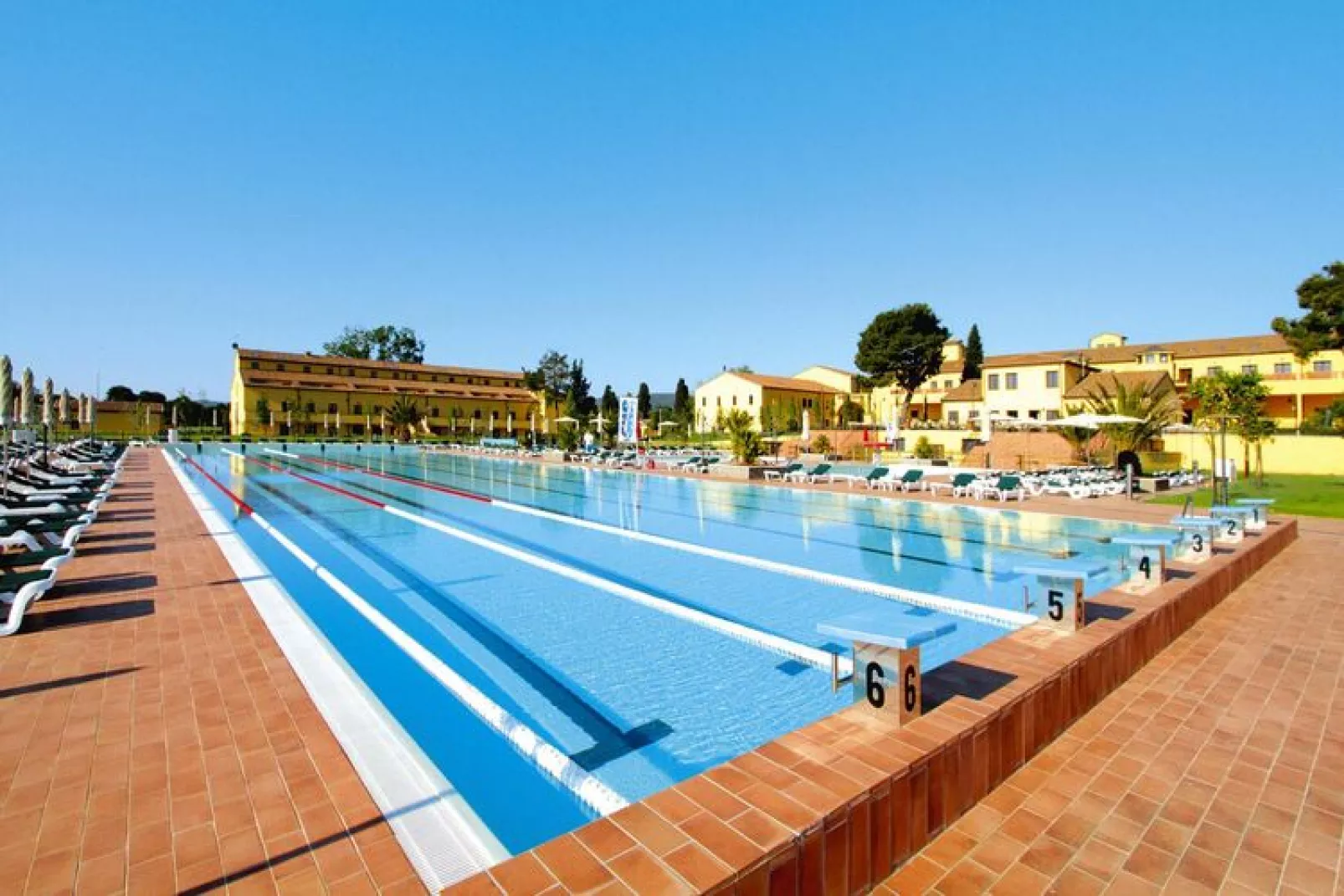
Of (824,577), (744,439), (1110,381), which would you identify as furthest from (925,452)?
(824,577)

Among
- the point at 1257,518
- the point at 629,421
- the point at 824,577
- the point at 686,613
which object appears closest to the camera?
the point at 686,613

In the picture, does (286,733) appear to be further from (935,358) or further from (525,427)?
(525,427)

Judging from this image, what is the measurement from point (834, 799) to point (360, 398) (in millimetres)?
53240

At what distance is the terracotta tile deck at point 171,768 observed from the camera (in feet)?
7.23

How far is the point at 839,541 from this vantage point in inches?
376

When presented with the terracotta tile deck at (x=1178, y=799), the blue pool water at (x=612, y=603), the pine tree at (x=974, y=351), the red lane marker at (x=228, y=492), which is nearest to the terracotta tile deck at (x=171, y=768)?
the blue pool water at (x=612, y=603)

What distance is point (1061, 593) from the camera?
3645 millimetres

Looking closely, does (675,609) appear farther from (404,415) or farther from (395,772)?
(404,415)

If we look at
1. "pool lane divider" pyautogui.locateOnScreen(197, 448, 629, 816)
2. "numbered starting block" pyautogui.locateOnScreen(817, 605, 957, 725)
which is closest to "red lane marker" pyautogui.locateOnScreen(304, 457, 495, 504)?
"pool lane divider" pyautogui.locateOnScreen(197, 448, 629, 816)

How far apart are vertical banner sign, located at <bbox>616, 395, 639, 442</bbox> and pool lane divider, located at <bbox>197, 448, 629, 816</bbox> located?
15.7 metres

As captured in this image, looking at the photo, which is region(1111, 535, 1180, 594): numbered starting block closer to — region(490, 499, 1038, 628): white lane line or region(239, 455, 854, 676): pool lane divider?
region(490, 499, 1038, 628): white lane line

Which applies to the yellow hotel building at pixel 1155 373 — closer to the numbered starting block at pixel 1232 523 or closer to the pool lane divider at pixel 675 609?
the numbered starting block at pixel 1232 523

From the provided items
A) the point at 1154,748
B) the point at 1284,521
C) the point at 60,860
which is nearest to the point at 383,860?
the point at 60,860

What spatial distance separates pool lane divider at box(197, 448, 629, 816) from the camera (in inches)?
124
